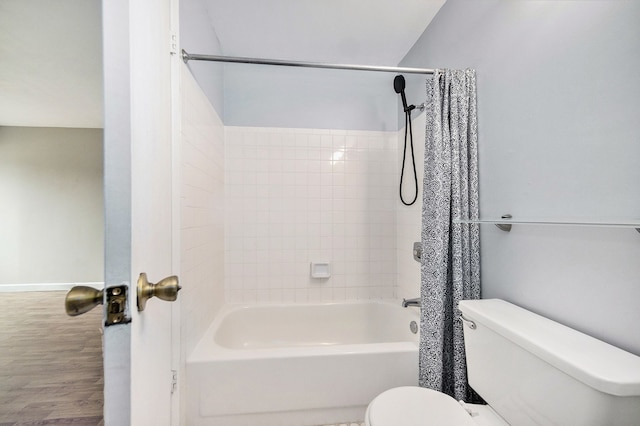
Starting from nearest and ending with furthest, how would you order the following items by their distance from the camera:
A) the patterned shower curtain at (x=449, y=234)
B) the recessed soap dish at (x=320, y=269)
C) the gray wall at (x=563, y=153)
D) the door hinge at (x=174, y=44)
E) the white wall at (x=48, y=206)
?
the gray wall at (x=563, y=153) < the door hinge at (x=174, y=44) < the patterned shower curtain at (x=449, y=234) < the white wall at (x=48, y=206) < the recessed soap dish at (x=320, y=269)

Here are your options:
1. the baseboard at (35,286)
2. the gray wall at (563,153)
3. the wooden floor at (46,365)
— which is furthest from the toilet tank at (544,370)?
the baseboard at (35,286)

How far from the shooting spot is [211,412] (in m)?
1.25

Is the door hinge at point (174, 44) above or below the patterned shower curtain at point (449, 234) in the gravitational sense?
above

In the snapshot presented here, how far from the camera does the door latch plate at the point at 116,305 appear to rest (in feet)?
1.59

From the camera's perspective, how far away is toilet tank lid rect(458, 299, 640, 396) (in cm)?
56

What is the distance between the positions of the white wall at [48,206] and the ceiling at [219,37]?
0.94 ft

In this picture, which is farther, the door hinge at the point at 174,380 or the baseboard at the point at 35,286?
the baseboard at the point at 35,286

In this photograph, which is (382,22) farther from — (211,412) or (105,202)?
(211,412)

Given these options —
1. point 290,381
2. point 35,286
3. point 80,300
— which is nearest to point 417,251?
point 290,381

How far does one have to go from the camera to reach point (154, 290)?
58 cm

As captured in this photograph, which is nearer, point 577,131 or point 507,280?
point 577,131

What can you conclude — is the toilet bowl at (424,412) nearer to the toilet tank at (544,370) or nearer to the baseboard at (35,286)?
the toilet tank at (544,370)

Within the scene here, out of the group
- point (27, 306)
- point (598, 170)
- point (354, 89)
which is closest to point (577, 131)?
point (598, 170)

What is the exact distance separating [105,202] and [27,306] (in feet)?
9.97
